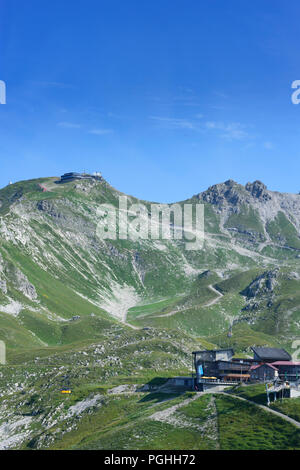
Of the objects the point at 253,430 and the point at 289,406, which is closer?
the point at 253,430

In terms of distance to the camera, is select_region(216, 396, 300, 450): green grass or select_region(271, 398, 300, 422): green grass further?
select_region(271, 398, 300, 422): green grass

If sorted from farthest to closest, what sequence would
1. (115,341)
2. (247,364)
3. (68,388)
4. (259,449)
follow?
(115,341), (68,388), (247,364), (259,449)

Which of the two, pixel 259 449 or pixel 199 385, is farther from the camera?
pixel 199 385

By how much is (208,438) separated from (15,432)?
58.0m

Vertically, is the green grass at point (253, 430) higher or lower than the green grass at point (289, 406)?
lower

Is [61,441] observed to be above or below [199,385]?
below

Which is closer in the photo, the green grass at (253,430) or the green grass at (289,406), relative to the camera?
the green grass at (253,430)

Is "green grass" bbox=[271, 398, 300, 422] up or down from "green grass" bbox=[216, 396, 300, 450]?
up

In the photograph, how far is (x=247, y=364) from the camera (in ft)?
415

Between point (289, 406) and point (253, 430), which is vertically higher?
point (289, 406)
